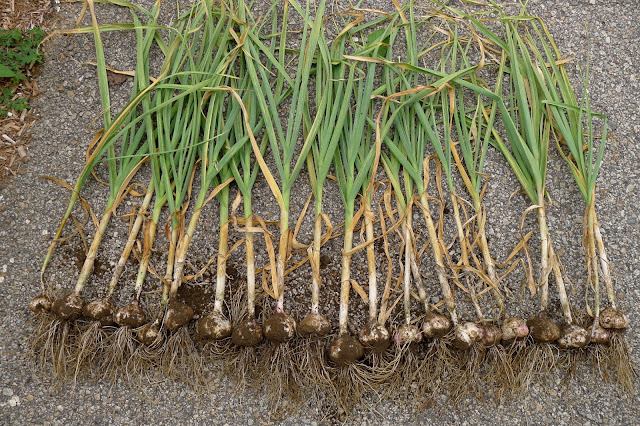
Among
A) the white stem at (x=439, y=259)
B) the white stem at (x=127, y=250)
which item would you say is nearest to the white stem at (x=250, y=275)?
the white stem at (x=127, y=250)

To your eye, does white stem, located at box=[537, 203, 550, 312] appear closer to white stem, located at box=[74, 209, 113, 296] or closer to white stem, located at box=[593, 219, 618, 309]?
white stem, located at box=[593, 219, 618, 309]

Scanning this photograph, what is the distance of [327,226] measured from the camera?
54.9 inches

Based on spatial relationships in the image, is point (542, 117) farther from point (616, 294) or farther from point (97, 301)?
point (97, 301)

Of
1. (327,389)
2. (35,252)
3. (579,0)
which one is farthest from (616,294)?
(35,252)

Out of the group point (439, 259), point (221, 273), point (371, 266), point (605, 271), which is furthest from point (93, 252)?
point (605, 271)

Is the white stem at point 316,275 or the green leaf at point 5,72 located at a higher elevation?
the green leaf at point 5,72

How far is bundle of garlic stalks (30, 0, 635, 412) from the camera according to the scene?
1.35 metres

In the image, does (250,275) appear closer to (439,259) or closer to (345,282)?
(345,282)

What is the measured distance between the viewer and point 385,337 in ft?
4.33

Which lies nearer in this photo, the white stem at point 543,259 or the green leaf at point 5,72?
the white stem at point 543,259

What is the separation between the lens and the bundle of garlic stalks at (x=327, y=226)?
1350 millimetres

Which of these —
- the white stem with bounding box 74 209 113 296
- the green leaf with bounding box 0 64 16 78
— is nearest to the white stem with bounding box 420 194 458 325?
the white stem with bounding box 74 209 113 296

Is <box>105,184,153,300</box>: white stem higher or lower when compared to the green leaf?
lower

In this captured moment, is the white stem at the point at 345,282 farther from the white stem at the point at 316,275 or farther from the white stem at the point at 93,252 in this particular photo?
the white stem at the point at 93,252
